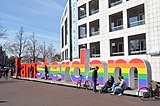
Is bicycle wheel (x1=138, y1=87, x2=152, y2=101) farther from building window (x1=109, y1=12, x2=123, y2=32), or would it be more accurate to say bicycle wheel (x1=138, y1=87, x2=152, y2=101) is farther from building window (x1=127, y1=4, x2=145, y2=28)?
building window (x1=109, y1=12, x2=123, y2=32)

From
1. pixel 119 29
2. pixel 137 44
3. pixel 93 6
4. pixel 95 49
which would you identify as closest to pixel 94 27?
pixel 93 6

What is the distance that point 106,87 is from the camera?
16.9 metres

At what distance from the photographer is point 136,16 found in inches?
1186

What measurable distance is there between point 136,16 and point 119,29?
2793 mm

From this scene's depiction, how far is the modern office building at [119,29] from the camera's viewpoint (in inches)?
1010

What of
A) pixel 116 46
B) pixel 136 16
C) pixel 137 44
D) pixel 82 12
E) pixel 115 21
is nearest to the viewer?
pixel 137 44

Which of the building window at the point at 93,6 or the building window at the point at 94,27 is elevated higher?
the building window at the point at 93,6

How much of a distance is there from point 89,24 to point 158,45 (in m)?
14.5

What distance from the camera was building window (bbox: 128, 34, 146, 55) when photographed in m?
28.4

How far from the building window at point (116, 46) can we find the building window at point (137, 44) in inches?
76.0


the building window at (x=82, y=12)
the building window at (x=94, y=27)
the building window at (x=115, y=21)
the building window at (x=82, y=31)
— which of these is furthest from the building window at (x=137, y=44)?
the building window at (x=82, y=12)

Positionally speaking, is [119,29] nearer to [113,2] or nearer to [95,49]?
[113,2]

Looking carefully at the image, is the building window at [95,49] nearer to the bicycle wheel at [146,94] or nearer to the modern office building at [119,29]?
the modern office building at [119,29]

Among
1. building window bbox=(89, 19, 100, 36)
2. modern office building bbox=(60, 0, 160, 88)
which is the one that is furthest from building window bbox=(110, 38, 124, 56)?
building window bbox=(89, 19, 100, 36)
